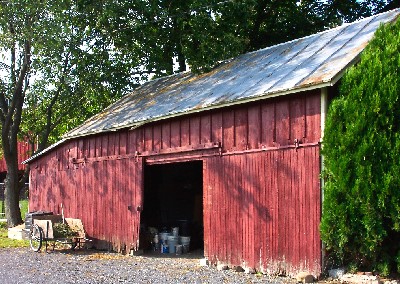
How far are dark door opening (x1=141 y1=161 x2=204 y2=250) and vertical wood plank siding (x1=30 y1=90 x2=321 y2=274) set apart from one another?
5.64 feet

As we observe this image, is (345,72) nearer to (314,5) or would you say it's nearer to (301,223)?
(301,223)

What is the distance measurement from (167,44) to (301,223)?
14792 mm

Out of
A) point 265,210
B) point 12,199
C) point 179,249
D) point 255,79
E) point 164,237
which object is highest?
point 255,79

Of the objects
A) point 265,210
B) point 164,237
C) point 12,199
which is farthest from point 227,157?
point 12,199

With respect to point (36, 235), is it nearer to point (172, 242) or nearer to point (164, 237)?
point (164, 237)

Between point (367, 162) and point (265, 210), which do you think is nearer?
point (367, 162)

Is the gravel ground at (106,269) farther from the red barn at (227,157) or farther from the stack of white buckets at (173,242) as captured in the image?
the red barn at (227,157)

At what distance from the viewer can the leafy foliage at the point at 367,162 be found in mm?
8938

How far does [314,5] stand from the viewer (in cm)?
2695

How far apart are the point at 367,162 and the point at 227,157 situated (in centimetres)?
366

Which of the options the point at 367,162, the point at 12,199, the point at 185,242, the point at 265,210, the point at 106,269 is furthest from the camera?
the point at 12,199

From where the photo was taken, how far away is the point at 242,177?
38.2ft

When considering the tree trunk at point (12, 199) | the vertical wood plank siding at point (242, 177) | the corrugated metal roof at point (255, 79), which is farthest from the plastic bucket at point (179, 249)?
the tree trunk at point (12, 199)

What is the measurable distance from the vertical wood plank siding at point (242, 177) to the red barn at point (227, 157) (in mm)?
23
